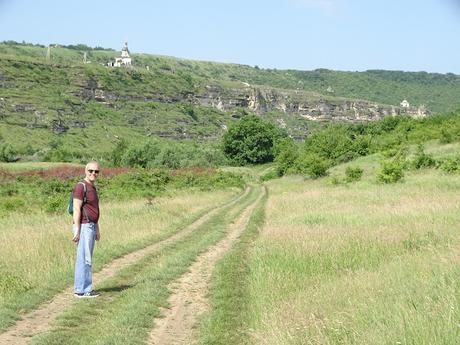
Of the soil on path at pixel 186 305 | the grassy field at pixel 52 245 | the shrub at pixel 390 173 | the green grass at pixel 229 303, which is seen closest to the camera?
the green grass at pixel 229 303

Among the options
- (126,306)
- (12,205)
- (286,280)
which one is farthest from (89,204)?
(12,205)

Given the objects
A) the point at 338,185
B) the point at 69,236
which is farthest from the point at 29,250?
the point at 338,185

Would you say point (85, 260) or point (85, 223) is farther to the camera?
point (85, 223)

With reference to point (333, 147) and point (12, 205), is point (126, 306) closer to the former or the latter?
point (12, 205)

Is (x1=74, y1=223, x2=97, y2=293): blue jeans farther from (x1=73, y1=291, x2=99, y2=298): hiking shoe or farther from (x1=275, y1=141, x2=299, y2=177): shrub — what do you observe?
(x1=275, y1=141, x2=299, y2=177): shrub

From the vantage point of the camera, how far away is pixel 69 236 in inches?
574

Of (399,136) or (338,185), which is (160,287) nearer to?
(338,185)

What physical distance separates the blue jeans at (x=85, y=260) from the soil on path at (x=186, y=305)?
1365 mm

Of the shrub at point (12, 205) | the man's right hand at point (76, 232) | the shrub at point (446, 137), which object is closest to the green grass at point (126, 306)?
the man's right hand at point (76, 232)

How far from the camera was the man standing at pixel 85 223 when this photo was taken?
934 centimetres

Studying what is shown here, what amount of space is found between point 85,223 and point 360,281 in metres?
4.48

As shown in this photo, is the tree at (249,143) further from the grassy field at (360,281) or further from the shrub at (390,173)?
the grassy field at (360,281)

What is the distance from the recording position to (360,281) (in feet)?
26.6

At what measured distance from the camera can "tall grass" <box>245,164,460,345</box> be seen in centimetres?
567
